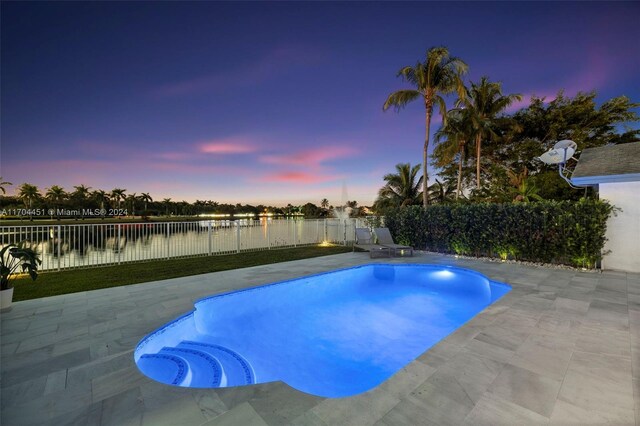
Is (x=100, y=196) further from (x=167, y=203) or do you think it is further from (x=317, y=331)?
(x=317, y=331)

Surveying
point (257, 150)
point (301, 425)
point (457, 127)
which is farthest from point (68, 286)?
point (457, 127)

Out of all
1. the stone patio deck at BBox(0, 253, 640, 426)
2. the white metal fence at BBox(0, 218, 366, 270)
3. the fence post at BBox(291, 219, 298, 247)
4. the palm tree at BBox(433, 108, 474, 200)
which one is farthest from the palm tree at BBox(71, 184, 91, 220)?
the stone patio deck at BBox(0, 253, 640, 426)

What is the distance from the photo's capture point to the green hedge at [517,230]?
22.8 feet

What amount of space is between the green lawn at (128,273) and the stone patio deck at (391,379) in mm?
1148

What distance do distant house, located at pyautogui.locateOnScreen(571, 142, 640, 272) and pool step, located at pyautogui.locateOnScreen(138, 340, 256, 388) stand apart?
9.32 metres

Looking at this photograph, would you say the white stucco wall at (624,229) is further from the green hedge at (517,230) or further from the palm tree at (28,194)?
the palm tree at (28,194)

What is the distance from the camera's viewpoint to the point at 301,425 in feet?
6.00

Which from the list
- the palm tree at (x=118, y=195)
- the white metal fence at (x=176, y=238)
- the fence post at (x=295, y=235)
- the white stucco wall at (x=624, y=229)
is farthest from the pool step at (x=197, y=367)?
the palm tree at (x=118, y=195)

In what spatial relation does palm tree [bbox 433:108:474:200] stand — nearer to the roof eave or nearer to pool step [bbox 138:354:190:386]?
the roof eave

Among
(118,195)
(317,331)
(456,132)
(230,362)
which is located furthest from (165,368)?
(118,195)

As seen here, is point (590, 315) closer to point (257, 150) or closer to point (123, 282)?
point (123, 282)

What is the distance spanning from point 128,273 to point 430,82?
14031 millimetres

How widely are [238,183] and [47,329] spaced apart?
85.5ft

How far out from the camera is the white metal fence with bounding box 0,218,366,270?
7426mm
